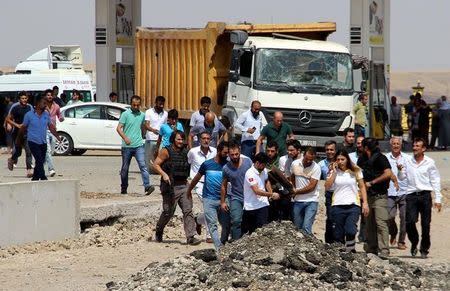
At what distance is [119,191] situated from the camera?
2455 centimetres

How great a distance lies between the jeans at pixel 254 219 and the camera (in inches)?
688

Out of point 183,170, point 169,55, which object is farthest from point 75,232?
point 169,55

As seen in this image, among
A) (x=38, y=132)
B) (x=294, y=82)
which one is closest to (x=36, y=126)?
(x=38, y=132)

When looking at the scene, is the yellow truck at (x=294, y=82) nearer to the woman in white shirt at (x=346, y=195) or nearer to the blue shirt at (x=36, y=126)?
the blue shirt at (x=36, y=126)

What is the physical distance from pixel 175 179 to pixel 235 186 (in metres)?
2.18

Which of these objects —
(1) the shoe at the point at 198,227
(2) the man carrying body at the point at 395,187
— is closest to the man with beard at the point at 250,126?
(1) the shoe at the point at 198,227

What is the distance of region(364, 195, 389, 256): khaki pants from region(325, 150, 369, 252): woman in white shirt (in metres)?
0.56

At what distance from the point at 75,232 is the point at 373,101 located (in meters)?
17.1

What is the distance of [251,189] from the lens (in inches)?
680

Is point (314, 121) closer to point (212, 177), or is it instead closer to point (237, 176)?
point (212, 177)

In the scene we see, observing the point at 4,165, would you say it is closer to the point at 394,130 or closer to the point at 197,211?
the point at 197,211

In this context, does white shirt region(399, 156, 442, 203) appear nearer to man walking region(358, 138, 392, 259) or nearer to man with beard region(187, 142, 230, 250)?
man walking region(358, 138, 392, 259)

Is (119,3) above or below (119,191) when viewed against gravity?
above

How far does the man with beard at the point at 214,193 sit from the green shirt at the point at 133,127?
17.5 feet
